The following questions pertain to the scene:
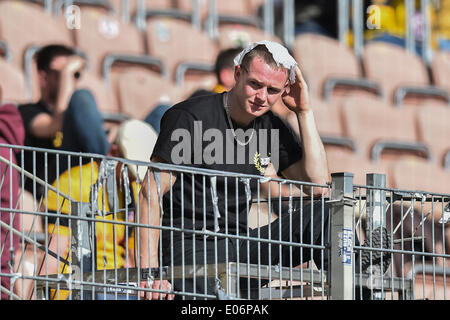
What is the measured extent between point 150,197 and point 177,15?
5487mm

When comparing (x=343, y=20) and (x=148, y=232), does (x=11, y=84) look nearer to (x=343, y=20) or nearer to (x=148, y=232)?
(x=148, y=232)

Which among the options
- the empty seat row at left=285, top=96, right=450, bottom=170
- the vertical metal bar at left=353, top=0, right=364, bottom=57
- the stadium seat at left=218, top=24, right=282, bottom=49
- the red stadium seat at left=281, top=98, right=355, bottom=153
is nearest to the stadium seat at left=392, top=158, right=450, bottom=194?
the empty seat row at left=285, top=96, right=450, bottom=170

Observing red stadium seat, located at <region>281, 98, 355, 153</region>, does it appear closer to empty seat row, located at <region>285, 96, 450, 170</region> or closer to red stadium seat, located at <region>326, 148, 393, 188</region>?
empty seat row, located at <region>285, 96, 450, 170</region>

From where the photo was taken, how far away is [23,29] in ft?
26.3

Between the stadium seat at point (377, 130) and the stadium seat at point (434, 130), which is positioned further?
the stadium seat at point (434, 130)

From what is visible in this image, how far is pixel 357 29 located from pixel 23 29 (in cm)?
320

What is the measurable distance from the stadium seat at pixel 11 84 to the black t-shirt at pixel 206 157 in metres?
3.16

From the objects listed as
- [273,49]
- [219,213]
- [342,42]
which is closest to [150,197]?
[219,213]

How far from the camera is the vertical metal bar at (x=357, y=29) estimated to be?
9972mm

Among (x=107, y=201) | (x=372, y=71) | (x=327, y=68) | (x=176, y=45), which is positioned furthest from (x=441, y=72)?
(x=107, y=201)

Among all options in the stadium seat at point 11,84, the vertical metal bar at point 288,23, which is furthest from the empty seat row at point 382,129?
the stadium seat at point 11,84

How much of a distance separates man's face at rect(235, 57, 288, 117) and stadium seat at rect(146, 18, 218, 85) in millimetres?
4273

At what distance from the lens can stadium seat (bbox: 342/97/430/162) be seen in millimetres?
8695

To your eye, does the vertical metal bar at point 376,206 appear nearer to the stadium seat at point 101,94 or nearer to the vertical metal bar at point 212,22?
the stadium seat at point 101,94
